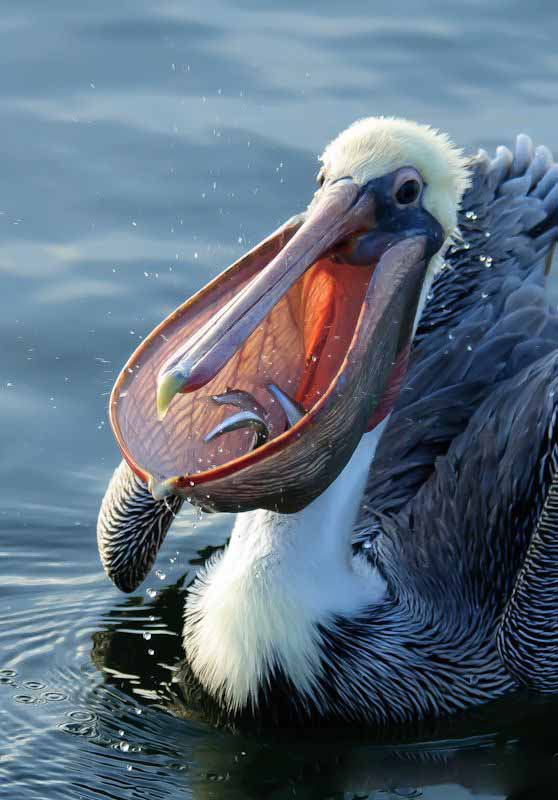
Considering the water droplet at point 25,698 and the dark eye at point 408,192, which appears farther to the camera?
the water droplet at point 25,698

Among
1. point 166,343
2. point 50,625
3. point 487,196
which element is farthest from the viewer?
point 487,196

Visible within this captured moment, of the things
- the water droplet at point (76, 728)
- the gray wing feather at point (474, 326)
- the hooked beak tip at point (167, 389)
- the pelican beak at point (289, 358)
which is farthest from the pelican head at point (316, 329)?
the water droplet at point (76, 728)

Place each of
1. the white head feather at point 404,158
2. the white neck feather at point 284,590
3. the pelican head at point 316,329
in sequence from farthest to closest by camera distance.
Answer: the white neck feather at point 284,590, the white head feather at point 404,158, the pelican head at point 316,329

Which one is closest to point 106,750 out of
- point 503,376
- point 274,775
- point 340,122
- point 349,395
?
point 274,775

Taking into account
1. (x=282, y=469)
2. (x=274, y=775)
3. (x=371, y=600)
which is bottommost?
(x=274, y=775)

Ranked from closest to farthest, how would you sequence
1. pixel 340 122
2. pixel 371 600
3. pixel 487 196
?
pixel 371 600 → pixel 487 196 → pixel 340 122

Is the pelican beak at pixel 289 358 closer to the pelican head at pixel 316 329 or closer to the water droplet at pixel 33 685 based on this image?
the pelican head at pixel 316 329

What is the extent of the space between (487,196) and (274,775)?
86.3 inches

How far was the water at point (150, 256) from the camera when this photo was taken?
502 cm

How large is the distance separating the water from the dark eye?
1482 mm

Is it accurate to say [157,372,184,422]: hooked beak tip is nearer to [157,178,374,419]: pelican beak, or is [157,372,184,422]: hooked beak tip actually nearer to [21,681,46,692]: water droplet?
[157,178,374,419]: pelican beak

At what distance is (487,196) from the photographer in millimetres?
6191

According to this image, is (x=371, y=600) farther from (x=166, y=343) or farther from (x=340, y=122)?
(x=340, y=122)

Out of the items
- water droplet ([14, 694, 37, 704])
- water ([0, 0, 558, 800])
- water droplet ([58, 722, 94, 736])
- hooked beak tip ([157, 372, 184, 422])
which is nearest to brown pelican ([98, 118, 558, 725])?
hooked beak tip ([157, 372, 184, 422])
